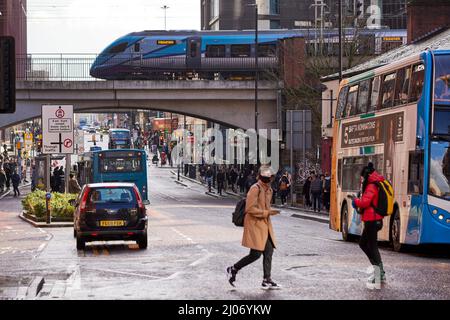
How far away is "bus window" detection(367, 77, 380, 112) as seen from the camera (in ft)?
85.7

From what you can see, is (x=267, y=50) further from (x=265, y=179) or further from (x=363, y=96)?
(x=265, y=179)

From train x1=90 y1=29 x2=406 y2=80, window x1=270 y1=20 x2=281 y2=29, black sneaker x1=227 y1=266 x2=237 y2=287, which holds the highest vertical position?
window x1=270 y1=20 x2=281 y2=29

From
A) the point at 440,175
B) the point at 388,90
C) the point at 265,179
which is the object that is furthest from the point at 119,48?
the point at 265,179

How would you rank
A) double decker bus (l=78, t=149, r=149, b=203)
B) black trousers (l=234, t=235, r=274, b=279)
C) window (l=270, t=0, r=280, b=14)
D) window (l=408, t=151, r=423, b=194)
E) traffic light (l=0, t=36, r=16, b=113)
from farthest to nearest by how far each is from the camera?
window (l=270, t=0, r=280, b=14) < double decker bus (l=78, t=149, r=149, b=203) < window (l=408, t=151, r=423, b=194) < black trousers (l=234, t=235, r=274, b=279) < traffic light (l=0, t=36, r=16, b=113)

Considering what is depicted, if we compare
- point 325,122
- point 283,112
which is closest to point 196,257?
point 325,122

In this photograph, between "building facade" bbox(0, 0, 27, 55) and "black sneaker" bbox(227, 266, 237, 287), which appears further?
"building facade" bbox(0, 0, 27, 55)

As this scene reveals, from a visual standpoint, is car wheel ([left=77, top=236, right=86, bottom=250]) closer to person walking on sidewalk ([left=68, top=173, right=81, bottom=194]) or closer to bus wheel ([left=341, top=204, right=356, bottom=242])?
bus wheel ([left=341, top=204, right=356, bottom=242])

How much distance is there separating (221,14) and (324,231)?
285 feet

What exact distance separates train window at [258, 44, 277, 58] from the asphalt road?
Answer: 3624cm

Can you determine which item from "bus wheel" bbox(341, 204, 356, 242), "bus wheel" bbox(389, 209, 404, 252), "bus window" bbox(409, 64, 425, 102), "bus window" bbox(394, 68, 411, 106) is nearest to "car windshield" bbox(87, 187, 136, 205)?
"bus wheel" bbox(389, 209, 404, 252)

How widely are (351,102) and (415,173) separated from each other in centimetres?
577

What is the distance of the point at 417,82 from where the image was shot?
23234 mm

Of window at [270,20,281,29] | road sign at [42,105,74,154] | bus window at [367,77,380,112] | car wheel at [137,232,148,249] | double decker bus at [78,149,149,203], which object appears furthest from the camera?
window at [270,20,281,29]

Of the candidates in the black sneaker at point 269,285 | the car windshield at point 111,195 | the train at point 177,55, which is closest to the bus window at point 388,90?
the car windshield at point 111,195
